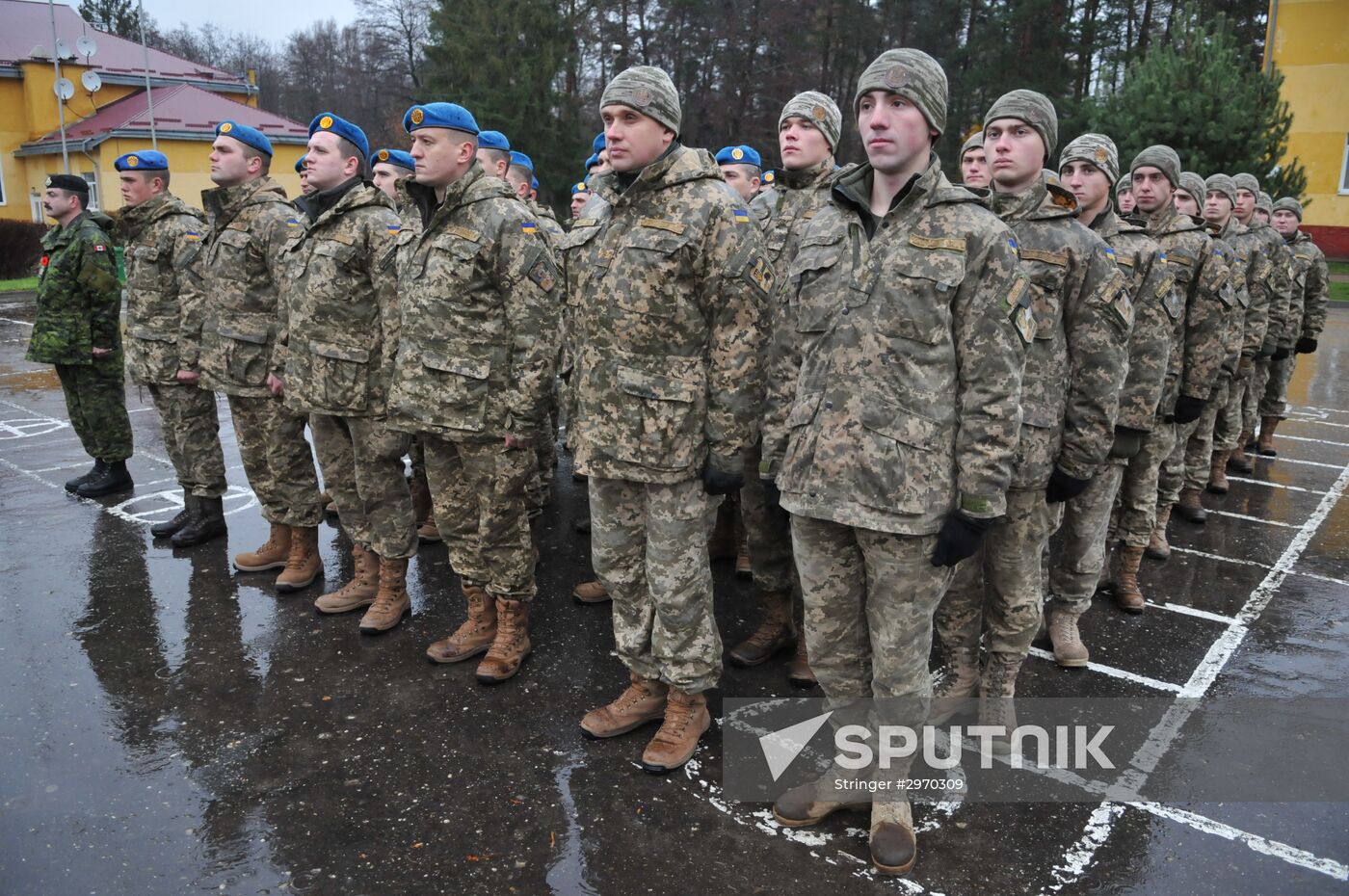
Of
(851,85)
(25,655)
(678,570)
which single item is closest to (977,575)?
(678,570)

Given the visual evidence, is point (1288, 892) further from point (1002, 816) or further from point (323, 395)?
point (323, 395)

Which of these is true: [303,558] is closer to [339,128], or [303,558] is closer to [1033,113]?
[339,128]

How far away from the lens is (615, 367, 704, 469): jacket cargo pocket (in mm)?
3449

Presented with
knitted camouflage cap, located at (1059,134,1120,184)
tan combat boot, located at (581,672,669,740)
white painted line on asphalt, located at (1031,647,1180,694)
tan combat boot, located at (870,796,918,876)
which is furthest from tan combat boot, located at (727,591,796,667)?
knitted camouflage cap, located at (1059,134,1120,184)

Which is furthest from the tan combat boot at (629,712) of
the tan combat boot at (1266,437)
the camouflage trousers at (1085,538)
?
the tan combat boot at (1266,437)

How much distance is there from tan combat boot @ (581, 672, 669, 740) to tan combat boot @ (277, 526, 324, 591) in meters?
2.25

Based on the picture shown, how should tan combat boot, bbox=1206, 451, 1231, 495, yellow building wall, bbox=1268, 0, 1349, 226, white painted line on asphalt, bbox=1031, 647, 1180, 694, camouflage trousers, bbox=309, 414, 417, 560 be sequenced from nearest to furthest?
white painted line on asphalt, bbox=1031, 647, 1180, 694
camouflage trousers, bbox=309, 414, 417, 560
tan combat boot, bbox=1206, 451, 1231, 495
yellow building wall, bbox=1268, 0, 1349, 226

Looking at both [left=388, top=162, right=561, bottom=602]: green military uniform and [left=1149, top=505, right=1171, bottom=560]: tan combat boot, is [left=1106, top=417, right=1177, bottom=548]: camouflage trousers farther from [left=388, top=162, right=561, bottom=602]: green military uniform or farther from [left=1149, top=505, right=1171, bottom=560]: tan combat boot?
[left=388, top=162, right=561, bottom=602]: green military uniform

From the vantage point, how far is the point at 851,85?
34062mm

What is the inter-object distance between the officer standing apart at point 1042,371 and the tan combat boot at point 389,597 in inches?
109

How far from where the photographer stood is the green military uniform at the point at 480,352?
4.00m

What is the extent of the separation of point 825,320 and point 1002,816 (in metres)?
1.86

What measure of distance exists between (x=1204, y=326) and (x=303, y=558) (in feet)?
17.8

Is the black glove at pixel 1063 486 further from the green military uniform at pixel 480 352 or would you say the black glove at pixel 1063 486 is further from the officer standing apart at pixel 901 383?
the green military uniform at pixel 480 352
